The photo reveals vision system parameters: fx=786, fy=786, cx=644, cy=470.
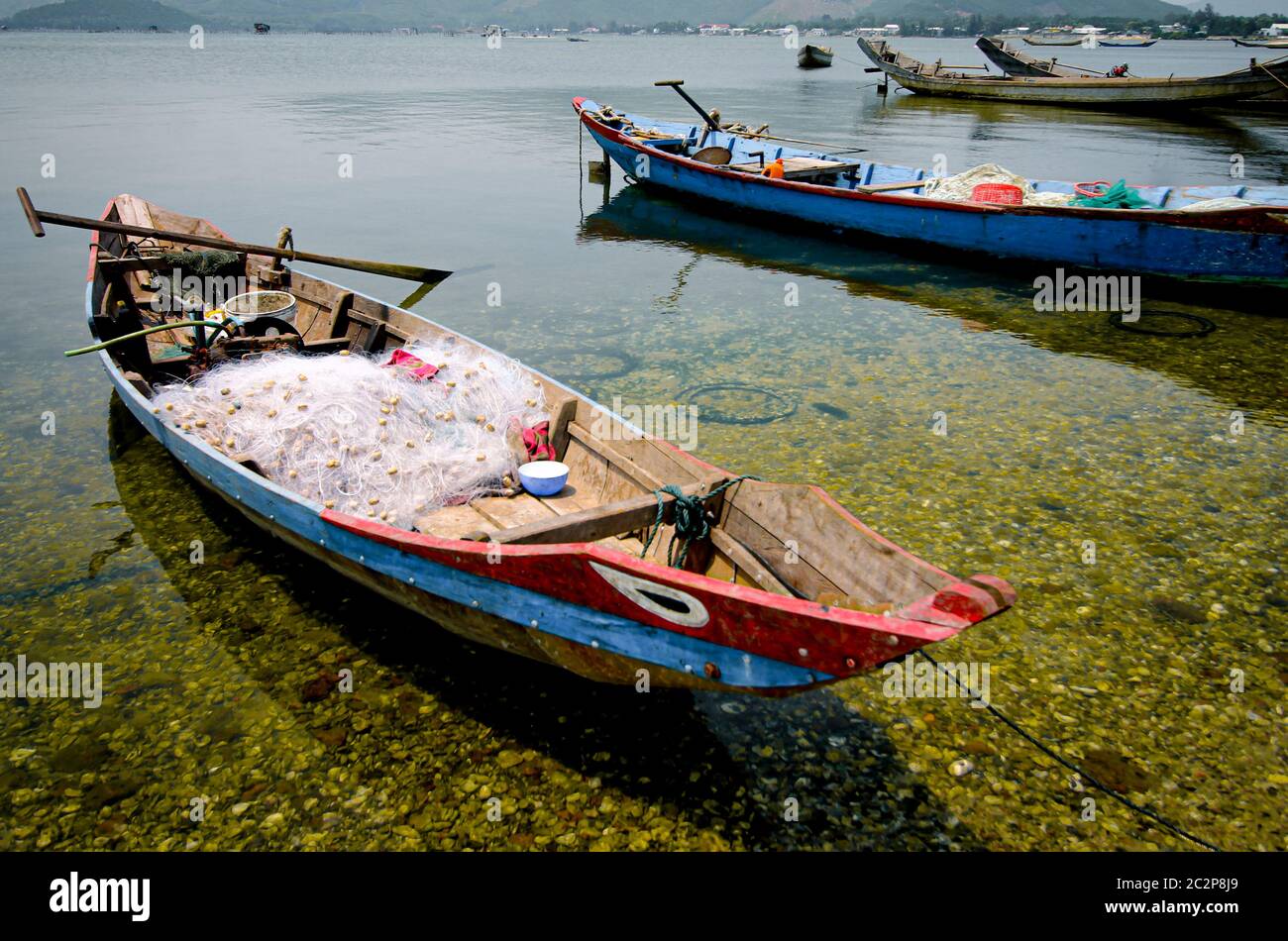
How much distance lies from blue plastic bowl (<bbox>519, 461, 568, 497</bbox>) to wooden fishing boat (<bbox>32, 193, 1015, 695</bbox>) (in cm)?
9

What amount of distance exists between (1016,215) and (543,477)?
13.7 m

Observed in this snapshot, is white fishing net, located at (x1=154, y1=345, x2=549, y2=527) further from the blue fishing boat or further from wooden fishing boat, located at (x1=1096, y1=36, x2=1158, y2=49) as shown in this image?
wooden fishing boat, located at (x1=1096, y1=36, x2=1158, y2=49)

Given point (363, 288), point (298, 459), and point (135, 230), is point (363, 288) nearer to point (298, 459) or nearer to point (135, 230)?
point (135, 230)

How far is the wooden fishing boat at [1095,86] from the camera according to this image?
36094 mm

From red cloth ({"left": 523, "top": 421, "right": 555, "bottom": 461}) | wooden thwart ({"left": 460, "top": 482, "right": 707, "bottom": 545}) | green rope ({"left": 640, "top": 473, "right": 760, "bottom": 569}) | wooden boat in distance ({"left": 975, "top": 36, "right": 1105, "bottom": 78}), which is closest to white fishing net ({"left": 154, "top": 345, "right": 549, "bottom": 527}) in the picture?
red cloth ({"left": 523, "top": 421, "right": 555, "bottom": 461})

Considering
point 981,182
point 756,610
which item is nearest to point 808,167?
point 981,182

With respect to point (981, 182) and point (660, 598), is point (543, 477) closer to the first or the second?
point (660, 598)

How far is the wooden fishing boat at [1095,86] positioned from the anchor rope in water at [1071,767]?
41.7 metres

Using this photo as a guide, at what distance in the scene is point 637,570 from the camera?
441 centimetres

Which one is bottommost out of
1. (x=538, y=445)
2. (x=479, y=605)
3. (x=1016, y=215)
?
(x=479, y=605)

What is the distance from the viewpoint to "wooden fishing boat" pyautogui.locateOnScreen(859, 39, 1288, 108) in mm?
36094

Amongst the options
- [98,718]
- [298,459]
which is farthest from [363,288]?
[98,718]

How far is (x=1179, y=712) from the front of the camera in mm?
5777

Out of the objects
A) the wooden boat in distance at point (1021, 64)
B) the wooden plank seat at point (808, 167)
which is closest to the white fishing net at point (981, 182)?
the wooden plank seat at point (808, 167)
